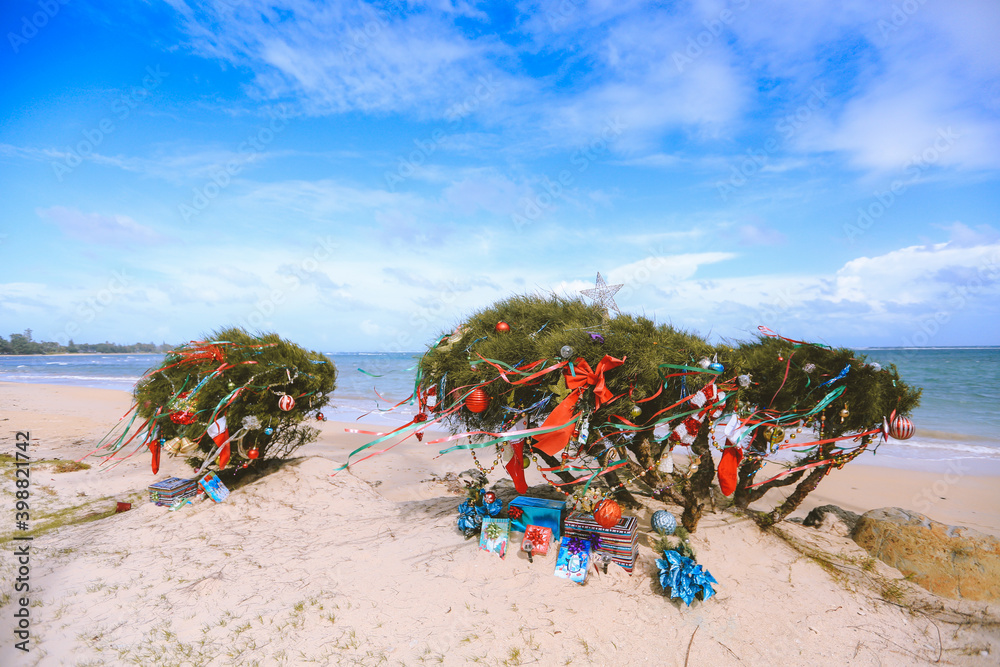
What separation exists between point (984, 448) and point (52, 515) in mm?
18931

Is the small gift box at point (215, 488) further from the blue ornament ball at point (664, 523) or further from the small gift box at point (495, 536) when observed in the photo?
the blue ornament ball at point (664, 523)

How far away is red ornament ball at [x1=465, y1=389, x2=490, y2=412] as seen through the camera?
4.75 m

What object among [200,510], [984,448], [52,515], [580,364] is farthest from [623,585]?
[984,448]

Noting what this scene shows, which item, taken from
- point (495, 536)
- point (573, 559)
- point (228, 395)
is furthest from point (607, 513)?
point (228, 395)

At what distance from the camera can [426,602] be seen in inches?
168

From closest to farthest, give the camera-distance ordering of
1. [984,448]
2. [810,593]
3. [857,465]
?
[810,593], [857,465], [984,448]

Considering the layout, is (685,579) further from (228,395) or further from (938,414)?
(938,414)

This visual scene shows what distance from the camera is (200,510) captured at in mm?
6887

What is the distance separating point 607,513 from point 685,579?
0.81 metres

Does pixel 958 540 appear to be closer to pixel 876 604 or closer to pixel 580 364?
pixel 876 604

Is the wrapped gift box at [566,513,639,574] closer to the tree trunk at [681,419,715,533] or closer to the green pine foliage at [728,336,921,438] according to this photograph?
the tree trunk at [681,419,715,533]

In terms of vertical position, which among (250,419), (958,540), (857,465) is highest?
(250,419)

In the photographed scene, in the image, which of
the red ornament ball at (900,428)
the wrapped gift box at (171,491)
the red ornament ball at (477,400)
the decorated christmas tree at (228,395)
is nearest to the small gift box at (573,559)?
the red ornament ball at (477,400)

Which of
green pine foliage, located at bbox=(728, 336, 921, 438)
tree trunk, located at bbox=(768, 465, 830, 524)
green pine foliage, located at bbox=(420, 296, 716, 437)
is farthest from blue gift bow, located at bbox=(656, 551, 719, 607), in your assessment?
green pine foliage, located at bbox=(728, 336, 921, 438)
